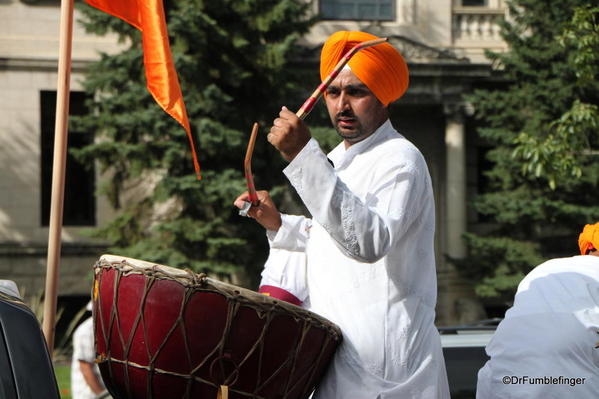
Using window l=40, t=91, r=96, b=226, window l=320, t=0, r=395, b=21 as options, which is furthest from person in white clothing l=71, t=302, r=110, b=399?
window l=320, t=0, r=395, b=21

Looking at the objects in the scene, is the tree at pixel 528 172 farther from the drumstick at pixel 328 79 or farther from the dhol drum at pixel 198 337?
the dhol drum at pixel 198 337

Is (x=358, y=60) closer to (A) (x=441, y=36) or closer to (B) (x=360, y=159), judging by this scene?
(B) (x=360, y=159)

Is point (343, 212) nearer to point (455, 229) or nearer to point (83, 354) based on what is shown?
point (83, 354)

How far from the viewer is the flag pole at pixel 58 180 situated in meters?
4.02

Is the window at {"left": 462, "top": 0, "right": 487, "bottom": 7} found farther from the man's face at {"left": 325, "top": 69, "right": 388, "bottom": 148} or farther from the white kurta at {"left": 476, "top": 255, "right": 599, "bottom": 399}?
the man's face at {"left": 325, "top": 69, "right": 388, "bottom": 148}

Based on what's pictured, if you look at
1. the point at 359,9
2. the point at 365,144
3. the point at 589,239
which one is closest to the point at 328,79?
the point at 365,144

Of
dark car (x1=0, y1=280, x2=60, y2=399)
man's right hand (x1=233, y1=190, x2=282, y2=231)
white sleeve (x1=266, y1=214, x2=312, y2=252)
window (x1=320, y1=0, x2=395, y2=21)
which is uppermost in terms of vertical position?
window (x1=320, y1=0, x2=395, y2=21)

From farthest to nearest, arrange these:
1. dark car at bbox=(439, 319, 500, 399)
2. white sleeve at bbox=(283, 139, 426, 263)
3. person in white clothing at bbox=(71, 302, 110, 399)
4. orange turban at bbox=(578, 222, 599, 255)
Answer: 1. person in white clothing at bbox=(71, 302, 110, 399)
2. dark car at bbox=(439, 319, 500, 399)
3. orange turban at bbox=(578, 222, 599, 255)
4. white sleeve at bbox=(283, 139, 426, 263)

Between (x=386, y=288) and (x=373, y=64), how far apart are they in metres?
0.77

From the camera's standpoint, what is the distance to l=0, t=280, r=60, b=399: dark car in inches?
108

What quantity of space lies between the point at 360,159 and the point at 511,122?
14592 mm

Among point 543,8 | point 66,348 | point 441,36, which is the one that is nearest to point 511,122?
point 543,8

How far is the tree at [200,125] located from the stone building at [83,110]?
9.39 feet

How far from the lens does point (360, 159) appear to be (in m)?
3.55
